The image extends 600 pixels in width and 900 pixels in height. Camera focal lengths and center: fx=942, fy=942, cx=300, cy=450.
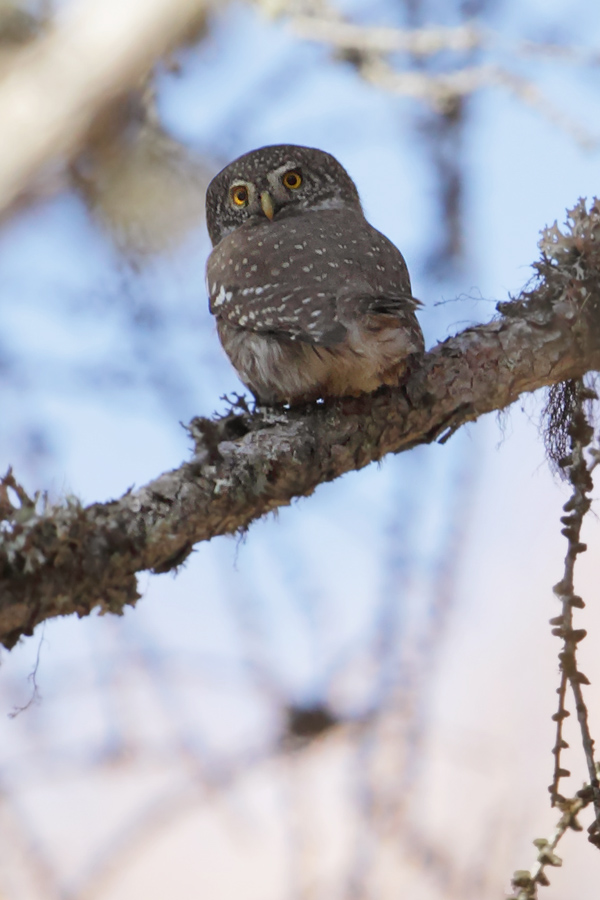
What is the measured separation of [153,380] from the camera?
4.19m

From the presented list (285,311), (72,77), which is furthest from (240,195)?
(72,77)

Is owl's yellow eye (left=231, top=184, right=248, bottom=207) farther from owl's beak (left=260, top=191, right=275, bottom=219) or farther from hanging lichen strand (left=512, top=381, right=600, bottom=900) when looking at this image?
hanging lichen strand (left=512, top=381, right=600, bottom=900)

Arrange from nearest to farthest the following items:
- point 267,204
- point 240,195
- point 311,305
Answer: point 311,305, point 267,204, point 240,195

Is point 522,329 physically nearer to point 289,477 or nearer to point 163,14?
point 289,477

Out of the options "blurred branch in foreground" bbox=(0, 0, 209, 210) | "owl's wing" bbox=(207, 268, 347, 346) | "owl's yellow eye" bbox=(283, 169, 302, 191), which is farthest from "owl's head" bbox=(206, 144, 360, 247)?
"blurred branch in foreground" bbox=(0, 0, 209, 210)

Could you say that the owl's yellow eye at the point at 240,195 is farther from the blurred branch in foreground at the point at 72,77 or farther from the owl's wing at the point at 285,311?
the blurred branch in foreground at the point at 72,77

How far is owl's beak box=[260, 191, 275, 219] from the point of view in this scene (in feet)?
12.2

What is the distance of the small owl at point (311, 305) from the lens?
A: 247 cm

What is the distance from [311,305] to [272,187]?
4.37 ft

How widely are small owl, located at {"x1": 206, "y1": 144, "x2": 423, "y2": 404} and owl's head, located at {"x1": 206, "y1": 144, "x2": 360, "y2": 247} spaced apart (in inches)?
1.4

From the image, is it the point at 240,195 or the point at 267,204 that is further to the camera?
the point at 240,195

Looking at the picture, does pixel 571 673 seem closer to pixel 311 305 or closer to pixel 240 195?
pixel 311 305

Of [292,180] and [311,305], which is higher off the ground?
[292,180]

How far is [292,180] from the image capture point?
12.8 feet
